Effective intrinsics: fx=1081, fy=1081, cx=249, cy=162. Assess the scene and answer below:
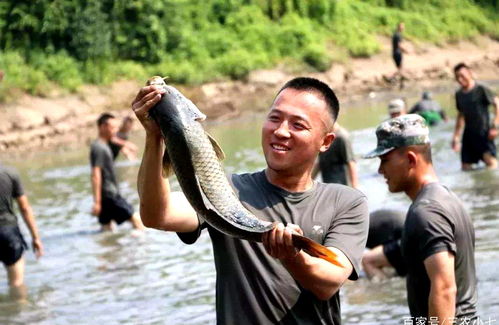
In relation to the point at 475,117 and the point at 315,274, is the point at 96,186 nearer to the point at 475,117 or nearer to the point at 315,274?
the point at 475,117

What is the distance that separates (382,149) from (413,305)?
2.99 feet

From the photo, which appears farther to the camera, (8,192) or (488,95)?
(488,95)

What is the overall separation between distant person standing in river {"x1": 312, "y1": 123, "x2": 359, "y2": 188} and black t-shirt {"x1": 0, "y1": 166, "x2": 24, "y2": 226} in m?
3.47

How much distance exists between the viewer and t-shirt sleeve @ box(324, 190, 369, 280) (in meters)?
4.57

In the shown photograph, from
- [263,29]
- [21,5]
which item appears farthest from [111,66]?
[263,29]

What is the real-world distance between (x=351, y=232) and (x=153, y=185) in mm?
899

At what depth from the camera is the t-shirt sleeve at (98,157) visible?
1488 cm

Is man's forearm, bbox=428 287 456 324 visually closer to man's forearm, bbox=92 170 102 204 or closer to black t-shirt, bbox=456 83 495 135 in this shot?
man's forearm, bbox=92 170 102 204

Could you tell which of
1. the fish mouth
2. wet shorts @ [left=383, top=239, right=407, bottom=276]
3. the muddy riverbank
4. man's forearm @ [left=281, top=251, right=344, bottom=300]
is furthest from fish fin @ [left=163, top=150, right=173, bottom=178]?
the muddy riverbank

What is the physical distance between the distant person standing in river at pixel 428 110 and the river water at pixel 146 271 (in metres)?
0.83

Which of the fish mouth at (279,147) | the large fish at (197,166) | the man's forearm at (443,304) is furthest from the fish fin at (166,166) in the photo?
the man's forearm at (443,304)

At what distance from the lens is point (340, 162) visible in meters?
12.4

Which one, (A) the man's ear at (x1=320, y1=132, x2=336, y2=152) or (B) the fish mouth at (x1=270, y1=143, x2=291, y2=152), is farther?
(A) the man's ear at (x1=320, y1=132, x2=336, y2=152)

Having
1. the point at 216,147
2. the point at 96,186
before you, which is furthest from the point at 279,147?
the point at 96,186
